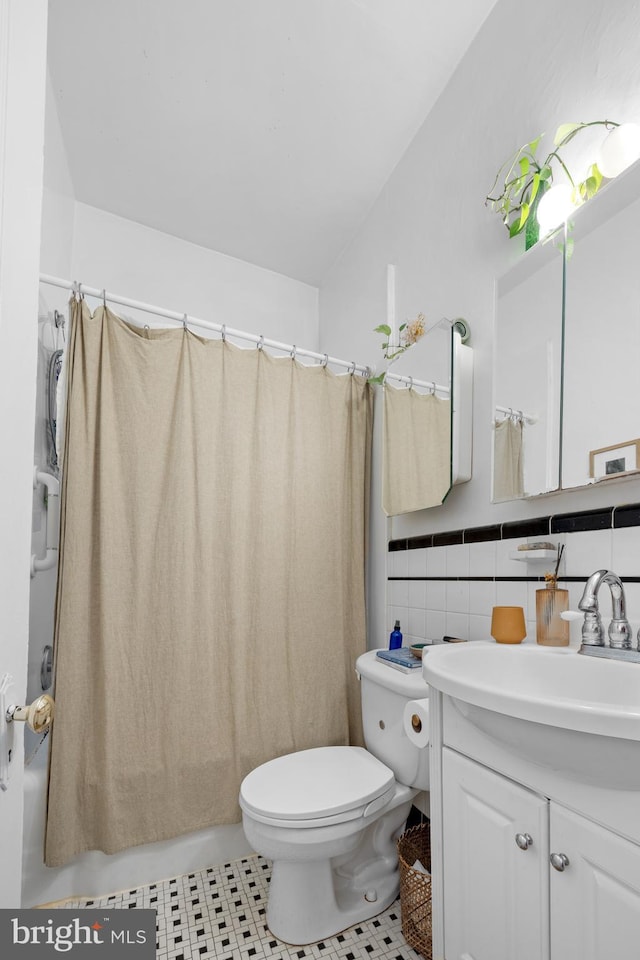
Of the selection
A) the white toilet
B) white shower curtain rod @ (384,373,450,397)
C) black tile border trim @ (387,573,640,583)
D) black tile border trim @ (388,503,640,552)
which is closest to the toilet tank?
the white toilet

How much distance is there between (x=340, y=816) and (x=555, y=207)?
1.67 meters

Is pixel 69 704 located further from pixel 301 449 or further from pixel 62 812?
pixel 301 449

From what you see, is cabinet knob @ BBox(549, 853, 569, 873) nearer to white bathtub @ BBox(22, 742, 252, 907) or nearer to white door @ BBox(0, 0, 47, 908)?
white door @ BBox(0, 0, 47, 908)

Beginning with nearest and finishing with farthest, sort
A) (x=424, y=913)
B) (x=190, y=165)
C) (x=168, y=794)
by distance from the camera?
1. (x=424, y=913)
2. (x=168, y=794)
3. (x=190, y=165)

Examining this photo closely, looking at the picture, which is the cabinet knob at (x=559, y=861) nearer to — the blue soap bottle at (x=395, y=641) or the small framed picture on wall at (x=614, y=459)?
the small framed picture on wall at (x=614, y=459)

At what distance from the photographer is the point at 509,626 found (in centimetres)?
125

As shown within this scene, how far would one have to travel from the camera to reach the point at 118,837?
1545 millimetres

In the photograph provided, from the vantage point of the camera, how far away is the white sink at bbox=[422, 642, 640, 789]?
64 centimetres

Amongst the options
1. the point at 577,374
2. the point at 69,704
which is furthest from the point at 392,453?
the point at 69,704

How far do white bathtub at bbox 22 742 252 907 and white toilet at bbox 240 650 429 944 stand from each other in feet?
1.20

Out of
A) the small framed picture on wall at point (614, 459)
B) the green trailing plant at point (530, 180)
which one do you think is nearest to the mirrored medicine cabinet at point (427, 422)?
the green trailing plant at point (530, 180)

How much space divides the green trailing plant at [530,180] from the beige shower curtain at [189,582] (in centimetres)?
90

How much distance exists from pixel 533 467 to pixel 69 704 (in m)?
1.53

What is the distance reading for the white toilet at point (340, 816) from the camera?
1292mm
